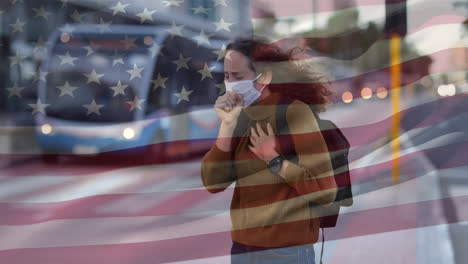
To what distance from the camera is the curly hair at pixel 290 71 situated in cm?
193

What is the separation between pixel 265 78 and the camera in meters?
1.96

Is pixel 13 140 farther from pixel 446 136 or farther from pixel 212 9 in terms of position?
pixel 446 136

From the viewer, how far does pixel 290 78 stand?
1.94m

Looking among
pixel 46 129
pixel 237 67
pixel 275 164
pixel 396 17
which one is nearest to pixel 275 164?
pixel 275 164

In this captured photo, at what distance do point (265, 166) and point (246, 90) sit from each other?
264 mm

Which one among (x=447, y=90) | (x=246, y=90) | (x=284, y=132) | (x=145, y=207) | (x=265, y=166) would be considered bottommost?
(x=145, y=207)

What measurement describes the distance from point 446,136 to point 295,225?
37.1 inches

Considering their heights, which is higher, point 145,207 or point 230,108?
point 230,108

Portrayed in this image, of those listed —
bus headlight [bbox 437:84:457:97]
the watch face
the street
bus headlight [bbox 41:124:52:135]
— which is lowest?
the street

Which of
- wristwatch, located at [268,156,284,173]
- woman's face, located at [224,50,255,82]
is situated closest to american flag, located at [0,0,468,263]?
woman's face, located at [224,50,255,82]

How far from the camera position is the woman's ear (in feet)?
6.44

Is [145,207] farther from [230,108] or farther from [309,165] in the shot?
[309,165]

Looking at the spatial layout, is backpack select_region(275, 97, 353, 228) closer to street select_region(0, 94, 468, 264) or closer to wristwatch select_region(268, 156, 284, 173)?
wristwatch select_region(268, 156, 284, 173)

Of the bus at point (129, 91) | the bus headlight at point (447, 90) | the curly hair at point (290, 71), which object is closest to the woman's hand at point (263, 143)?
the curly hair at point (290, 71)
